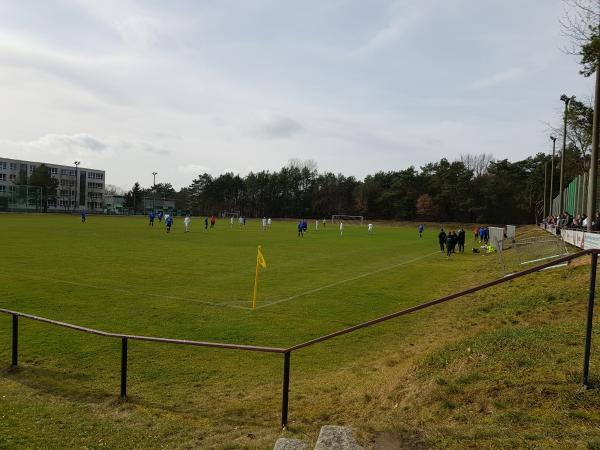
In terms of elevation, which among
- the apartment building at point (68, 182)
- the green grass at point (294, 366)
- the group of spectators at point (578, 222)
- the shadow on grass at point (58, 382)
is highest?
the apartment building at point (68, 182)

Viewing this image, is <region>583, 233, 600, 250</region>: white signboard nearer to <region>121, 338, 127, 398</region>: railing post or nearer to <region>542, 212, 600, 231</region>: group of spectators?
<region>542, 212, 600, 231</region>: group of spectators

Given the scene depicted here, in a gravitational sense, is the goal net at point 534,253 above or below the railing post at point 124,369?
above

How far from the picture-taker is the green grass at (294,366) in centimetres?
488

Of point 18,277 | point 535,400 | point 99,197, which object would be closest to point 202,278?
point 18,277

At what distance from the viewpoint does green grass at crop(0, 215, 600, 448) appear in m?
4.88

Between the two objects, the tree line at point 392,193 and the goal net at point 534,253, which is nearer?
the goal net at point 534,253

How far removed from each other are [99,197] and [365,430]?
142 metres

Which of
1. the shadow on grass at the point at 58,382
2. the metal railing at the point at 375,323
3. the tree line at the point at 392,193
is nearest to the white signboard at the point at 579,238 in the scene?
the metal railing at the point at 375,323

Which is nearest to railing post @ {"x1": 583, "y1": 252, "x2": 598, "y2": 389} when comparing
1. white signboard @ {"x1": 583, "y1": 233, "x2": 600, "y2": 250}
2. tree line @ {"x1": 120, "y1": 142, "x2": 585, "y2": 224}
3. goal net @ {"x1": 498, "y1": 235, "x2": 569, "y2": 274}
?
white signboard @ {"x1": 583, "y1": 233, "x2": 600, "y2": 250}

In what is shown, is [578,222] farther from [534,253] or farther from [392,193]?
[392,193]

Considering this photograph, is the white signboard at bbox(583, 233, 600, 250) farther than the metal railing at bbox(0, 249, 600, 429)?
Yes

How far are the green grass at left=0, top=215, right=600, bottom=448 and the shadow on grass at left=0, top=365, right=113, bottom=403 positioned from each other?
0.04m

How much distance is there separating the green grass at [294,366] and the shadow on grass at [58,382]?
0.15 ft

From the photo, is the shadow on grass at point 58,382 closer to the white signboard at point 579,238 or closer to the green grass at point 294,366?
the green grass at point 294,366
